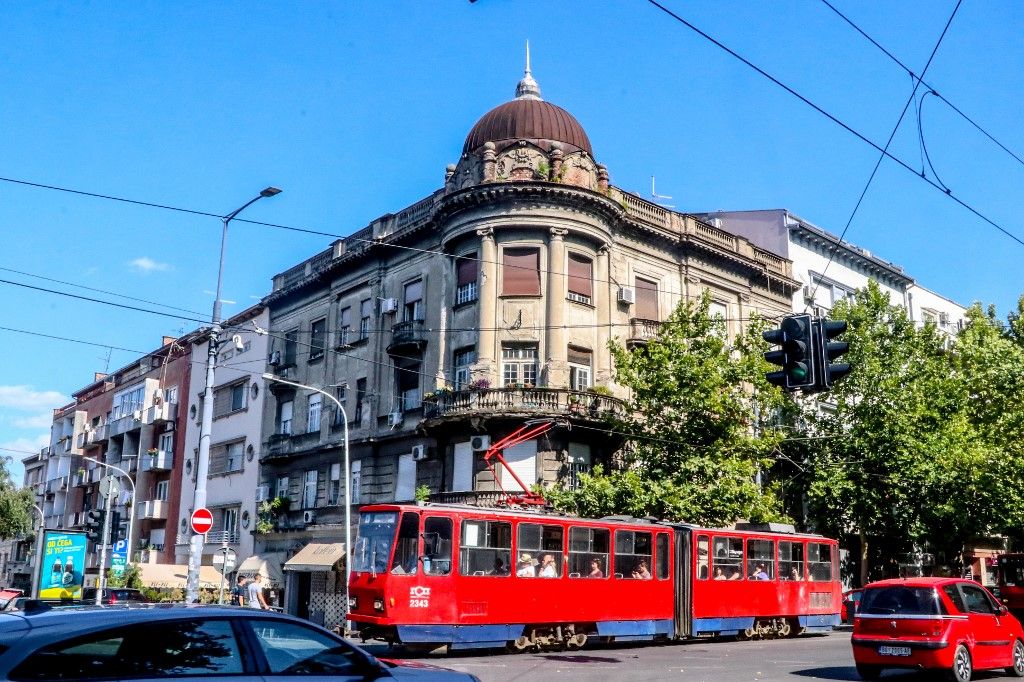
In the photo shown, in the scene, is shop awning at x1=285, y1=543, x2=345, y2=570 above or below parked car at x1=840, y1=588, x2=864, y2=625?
above

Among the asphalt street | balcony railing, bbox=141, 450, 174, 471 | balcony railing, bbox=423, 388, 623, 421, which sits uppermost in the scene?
balcony railing, bbox=423, 388, 623, 421

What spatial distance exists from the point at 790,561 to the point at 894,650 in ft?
42.3

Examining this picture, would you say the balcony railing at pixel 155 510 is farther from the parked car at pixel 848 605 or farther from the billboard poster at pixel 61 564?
the parked car at pixel 848 605

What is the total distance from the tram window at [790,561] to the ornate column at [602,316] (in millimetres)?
Answer: 9256

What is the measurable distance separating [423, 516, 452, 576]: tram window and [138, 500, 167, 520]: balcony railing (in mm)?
34431

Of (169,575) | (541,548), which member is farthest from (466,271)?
(169,575)

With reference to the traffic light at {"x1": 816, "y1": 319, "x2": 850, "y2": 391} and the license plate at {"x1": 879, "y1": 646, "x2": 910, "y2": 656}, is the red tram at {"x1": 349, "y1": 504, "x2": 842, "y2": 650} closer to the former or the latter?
the license plate at {"x1": 879, "y1": 646, "x2": 910, "y2": 656}

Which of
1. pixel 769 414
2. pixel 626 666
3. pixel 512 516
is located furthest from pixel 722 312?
pixel 626 666

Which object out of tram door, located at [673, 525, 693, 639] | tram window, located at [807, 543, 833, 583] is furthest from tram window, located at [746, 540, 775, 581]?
tram door, located at [673, 525, 693, 639]

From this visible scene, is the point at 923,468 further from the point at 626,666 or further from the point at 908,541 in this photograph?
the point at 626,666

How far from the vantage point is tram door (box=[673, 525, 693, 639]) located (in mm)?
24328

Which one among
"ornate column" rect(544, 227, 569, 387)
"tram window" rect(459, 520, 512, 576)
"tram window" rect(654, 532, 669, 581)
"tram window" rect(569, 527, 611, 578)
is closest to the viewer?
"tram window" rect(459, 520, 512, 576)

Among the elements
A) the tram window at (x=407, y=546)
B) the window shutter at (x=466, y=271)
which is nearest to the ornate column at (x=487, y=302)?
the window shutter at (x=466, y=271)

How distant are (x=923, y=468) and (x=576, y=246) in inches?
524
